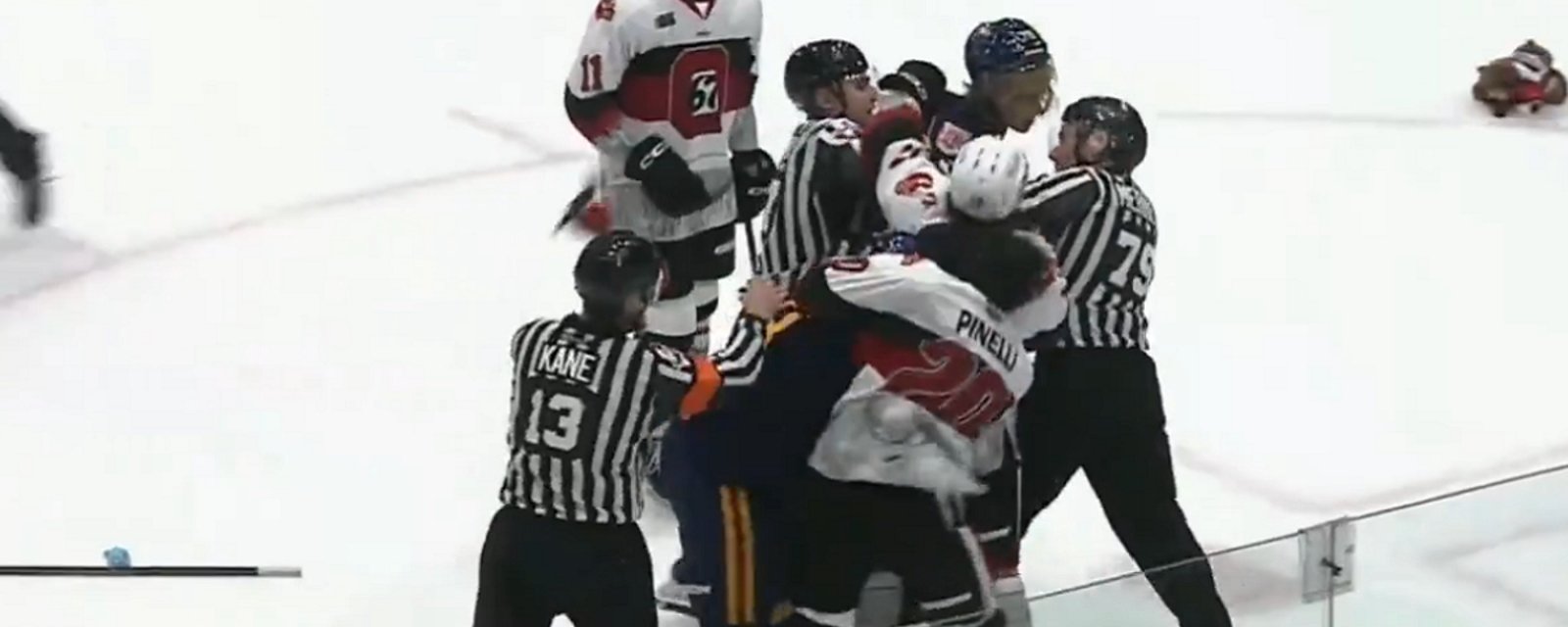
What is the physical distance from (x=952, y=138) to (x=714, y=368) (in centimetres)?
72

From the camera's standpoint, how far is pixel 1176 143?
19.2 feet

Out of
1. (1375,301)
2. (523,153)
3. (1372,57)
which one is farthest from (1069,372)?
(1372,57)

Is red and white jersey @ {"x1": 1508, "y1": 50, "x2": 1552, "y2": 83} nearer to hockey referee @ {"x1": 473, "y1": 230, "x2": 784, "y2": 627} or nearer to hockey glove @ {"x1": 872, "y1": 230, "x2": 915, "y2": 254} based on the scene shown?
hockey glove @ {"x1": 872, "y1": 230, "x2": 915, "y2": 254}

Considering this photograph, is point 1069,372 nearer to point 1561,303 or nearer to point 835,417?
point 835,417

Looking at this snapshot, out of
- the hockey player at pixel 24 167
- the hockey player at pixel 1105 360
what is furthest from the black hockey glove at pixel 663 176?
the hockey player at pixel 24 167

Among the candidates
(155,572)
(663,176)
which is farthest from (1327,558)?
(155,572)

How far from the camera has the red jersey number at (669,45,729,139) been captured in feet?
11.3

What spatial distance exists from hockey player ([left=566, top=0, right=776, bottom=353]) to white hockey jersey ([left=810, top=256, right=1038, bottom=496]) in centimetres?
86

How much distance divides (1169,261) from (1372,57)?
197cm

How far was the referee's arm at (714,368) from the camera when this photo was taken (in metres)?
2.58

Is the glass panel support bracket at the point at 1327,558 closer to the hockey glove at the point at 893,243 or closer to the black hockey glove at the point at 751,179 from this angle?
the hockey glove at the point at 893,243

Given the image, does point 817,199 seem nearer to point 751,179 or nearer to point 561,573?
point 751,179

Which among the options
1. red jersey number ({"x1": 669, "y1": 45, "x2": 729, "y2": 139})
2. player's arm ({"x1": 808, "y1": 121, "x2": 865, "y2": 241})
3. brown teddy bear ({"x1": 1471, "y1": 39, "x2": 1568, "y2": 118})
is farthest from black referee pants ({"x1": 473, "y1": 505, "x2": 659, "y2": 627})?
brown teddy bear ({"x1": 1471, "y1": 39, "x2": 1568, "y2": 118})

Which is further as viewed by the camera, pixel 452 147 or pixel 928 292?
pixel 452 147
